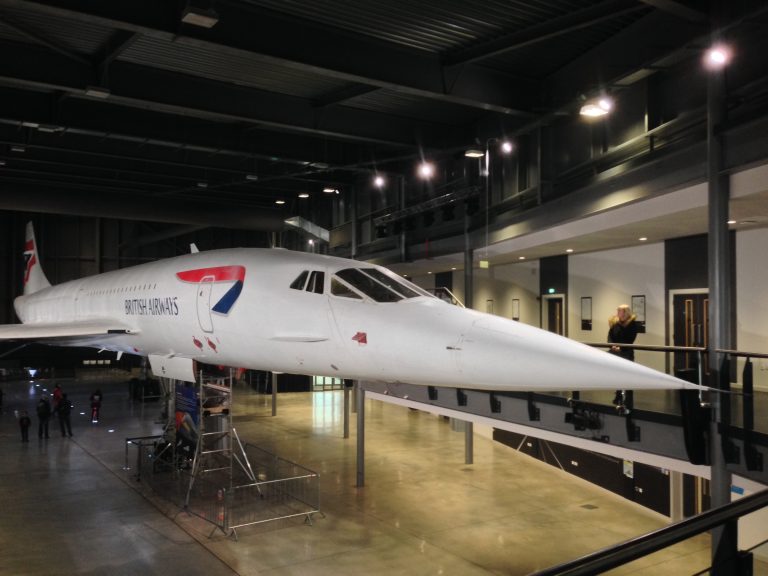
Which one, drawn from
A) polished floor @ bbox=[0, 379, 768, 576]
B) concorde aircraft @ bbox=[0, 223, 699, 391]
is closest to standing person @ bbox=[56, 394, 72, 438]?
polished floor @ bbox=[0, 379, 768, 576]

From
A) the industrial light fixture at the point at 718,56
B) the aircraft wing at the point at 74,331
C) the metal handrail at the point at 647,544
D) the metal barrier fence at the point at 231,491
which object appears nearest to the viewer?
the metal handrail at the point at 647,544

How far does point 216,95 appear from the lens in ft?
42.1

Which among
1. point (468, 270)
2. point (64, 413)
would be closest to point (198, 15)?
point (468, 270)

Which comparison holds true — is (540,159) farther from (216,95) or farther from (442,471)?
(442,471)

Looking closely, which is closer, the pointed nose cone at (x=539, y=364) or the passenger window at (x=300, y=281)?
the pointed nose cone at (x=539, y=364)

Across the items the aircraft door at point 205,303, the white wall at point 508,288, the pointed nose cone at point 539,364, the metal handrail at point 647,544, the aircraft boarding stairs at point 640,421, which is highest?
the white wall at point 508,288

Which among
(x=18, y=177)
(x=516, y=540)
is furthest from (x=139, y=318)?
(x=18, y=177)

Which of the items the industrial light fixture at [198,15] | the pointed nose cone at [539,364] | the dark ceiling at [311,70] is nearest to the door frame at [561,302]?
the dark ceiling at [311,70]

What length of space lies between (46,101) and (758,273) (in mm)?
16053

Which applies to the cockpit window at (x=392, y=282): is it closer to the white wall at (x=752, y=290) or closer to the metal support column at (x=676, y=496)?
the white wall at (x=752, y=290)

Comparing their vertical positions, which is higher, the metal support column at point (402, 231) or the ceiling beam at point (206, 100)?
the ceiling beam at point (206, 100)

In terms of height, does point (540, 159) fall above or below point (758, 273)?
above

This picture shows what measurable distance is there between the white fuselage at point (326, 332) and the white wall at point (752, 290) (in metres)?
8.17

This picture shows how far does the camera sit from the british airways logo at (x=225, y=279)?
8.81 metres
